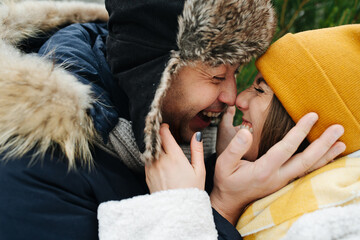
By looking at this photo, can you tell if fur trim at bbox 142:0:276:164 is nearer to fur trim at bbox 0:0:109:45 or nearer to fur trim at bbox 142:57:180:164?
fur trim at bbox 142:57:180:164

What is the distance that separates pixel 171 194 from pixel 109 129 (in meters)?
0.40

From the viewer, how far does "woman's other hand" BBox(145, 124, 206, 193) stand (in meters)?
1.26

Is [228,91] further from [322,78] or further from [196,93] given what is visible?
[322,78]

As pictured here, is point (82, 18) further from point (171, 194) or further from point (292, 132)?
point (292, 132)

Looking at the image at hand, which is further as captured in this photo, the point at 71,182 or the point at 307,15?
the point at 307,15

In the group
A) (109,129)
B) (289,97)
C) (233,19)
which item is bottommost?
(109,129)

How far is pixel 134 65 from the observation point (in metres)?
1.36

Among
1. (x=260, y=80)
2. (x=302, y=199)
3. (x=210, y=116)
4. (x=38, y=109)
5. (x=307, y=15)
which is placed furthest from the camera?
(x=307, y=15)

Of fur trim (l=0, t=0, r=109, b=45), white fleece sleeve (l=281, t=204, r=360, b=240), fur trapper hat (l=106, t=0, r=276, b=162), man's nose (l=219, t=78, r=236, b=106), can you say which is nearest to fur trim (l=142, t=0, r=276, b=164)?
fur trapper hat (l=106, t=0, r=276, b=162)

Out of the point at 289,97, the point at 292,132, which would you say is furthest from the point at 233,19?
the point at 292,132

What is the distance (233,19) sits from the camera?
125cm

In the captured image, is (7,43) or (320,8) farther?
(320,8)

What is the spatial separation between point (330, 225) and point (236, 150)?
0.48 metres

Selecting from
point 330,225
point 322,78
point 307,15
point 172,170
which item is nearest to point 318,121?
point 322,78
